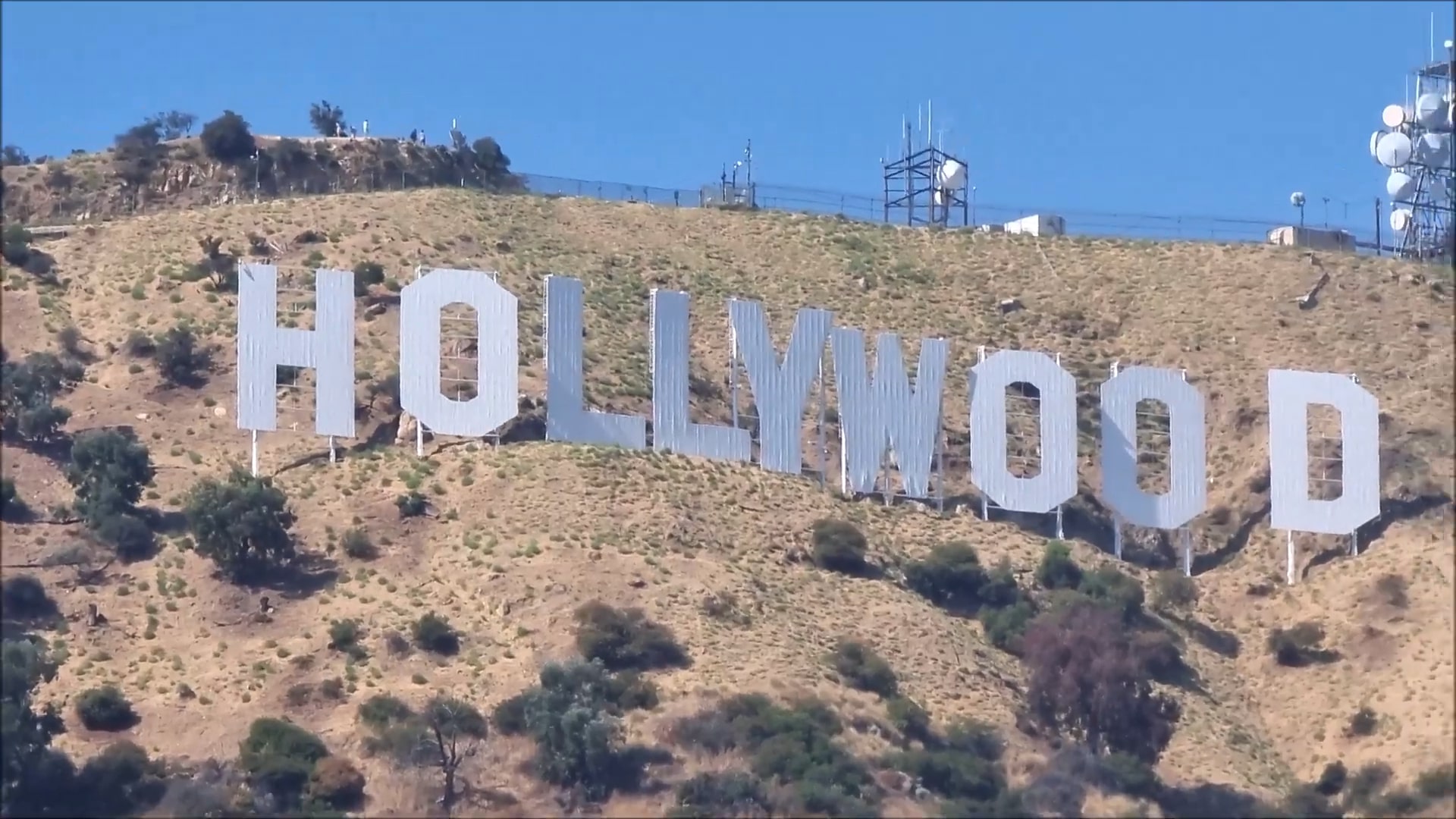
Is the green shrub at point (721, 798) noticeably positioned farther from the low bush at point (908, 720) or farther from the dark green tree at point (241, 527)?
the dark green tree at point (241, 527)

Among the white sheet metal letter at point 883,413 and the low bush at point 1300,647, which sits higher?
the white sheet metal letter at point 883,413

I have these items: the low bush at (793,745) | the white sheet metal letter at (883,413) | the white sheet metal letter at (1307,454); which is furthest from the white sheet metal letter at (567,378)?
the white sheet metal letter at (1307,454)

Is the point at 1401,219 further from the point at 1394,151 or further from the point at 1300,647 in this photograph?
the point at 1300,647

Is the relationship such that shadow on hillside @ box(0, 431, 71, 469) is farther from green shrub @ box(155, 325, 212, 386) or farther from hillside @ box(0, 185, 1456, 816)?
green shrub @ box(155, 325, 212, 386)

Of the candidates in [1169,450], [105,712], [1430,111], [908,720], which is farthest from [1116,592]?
[1430,111]

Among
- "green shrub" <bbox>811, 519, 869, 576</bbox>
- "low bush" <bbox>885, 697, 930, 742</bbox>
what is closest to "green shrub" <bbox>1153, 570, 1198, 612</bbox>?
"green shrub" <bbox>811, 519, 869, 576</bbox>

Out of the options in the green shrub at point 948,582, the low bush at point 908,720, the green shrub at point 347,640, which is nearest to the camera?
the low bush at point 908,720
